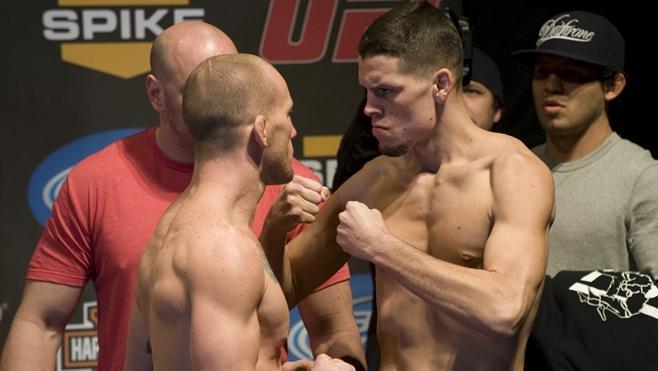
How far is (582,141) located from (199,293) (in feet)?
6.35

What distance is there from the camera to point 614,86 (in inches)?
155

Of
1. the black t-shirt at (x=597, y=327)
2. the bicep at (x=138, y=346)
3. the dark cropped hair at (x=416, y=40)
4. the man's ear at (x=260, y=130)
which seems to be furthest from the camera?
the black t-shirt at (x=597, y=327)

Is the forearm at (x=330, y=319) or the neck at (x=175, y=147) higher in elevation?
the neck at (x=175, y=147)

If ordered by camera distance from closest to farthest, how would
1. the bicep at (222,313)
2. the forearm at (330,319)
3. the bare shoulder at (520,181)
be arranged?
the bicep at (222,313) < the bare shoulder at (520,181) < the forearm at (330,319)

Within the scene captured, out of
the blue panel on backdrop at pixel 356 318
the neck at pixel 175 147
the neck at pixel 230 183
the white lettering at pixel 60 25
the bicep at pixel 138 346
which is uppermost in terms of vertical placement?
the neck at pixel 230 183

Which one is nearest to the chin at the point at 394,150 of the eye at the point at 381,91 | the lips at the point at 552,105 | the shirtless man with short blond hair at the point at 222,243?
the eye at the point at 381,91

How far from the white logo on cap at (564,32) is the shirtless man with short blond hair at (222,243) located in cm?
164

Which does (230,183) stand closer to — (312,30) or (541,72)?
(541,72)

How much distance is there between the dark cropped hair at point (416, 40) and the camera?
282 cm

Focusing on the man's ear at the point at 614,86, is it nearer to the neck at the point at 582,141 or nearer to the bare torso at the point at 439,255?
the neck at the point at 582,141

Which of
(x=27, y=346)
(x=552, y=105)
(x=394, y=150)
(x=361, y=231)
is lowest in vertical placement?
(x=27, y=346)

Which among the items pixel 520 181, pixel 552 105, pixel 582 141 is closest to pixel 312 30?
pixel 552 105

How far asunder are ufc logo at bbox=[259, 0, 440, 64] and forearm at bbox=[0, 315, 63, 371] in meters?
1.69

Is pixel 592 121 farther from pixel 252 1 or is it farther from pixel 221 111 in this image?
pixel 221 111
